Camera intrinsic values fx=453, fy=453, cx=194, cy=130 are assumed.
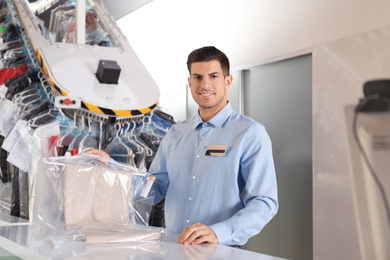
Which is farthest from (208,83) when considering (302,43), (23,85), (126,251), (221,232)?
(23,85)

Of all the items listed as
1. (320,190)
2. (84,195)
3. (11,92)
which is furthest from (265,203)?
(11,92)

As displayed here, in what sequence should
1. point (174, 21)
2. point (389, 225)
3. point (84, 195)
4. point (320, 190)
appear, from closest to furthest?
1. point (389, 225)
2. point (84, 195)
3. point (320, 190)
4. point (174, 21)

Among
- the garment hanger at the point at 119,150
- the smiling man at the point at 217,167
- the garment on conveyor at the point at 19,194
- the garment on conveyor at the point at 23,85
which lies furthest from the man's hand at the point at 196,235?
the garment on conveyor at the point at 23,85

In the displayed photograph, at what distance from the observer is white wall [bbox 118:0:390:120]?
2.86 metres

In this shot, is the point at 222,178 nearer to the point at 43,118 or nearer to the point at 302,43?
the point at 43,118

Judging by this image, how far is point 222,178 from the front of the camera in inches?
75.4

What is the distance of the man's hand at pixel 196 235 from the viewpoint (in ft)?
4.80

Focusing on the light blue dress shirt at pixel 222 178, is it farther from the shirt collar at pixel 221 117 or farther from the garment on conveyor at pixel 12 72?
the garment on conveyor at pixel 12 72

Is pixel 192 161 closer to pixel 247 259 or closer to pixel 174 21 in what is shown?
pixel 247 259

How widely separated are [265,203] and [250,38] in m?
2.24

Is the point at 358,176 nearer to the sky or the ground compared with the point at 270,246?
nearer to the sky

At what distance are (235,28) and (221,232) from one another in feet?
8.59

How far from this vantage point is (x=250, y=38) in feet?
12.2

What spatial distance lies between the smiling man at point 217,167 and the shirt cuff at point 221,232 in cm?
3
